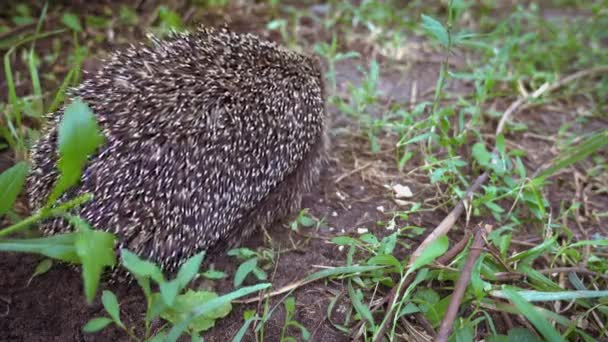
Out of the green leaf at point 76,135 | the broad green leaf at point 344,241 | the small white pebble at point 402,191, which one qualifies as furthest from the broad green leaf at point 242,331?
the small white pebble at point 402,191

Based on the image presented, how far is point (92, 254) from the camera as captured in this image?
Result: 191 centimetres

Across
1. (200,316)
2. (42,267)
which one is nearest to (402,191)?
(200,316)

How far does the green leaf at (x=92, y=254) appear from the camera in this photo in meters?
1.85

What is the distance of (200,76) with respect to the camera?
2.71m

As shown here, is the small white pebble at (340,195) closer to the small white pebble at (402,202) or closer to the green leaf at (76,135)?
the small white pebble at (402,202)

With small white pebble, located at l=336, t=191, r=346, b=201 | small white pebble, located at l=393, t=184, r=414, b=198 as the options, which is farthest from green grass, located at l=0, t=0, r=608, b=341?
small white pebble, located at l=336, t=191, r=346, b=201

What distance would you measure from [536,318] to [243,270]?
1391mm

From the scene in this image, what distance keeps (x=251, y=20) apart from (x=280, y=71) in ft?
6.84

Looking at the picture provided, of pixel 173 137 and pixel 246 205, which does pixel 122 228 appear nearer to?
pixel 173 137

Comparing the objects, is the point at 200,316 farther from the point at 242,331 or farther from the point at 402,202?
the point at 402,202

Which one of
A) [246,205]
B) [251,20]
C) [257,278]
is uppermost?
[251,20]

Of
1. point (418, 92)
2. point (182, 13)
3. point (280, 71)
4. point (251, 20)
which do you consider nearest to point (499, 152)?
point (418, 92)

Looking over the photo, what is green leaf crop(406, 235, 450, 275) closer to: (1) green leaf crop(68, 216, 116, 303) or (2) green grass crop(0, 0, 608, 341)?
(2) green grass crop(0, 0, 608, 341)

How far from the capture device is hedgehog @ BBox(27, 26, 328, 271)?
2.41 metres
